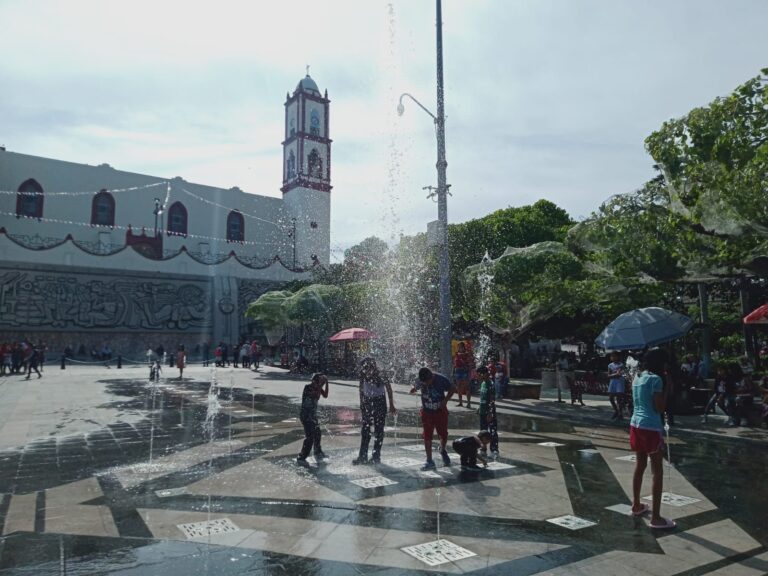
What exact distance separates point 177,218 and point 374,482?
4378cm

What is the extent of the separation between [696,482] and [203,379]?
66.7 feet

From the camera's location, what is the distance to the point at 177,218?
46.0 meters

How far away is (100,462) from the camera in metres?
8.08

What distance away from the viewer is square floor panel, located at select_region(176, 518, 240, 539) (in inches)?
200

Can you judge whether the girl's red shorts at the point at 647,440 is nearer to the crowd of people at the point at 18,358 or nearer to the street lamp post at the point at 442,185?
the street lamp post at the point at 442,185

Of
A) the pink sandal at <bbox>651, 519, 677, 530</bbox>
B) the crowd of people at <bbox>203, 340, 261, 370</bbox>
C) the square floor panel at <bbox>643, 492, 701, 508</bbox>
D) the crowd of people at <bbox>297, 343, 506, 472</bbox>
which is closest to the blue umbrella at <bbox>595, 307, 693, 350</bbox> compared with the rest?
the crowd of people at <bbox>297, 343, 506, 472</bbox>

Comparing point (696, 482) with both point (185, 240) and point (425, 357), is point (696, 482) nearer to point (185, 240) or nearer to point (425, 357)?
point (425, 357)

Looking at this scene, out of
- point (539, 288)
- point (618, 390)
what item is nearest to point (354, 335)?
point (539, 288)

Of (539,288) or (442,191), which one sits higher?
(442,191)

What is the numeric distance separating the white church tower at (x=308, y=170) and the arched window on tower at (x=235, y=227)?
486 centimetres

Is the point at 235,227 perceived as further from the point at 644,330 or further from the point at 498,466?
the point at 498,466

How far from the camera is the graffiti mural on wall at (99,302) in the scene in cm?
3062

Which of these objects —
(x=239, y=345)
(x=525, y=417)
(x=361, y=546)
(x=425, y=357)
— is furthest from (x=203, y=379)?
(x=361, y=546)

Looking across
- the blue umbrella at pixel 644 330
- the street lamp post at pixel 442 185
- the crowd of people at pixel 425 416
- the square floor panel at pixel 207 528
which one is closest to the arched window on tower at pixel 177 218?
the street lamp post at pixel 442 185
